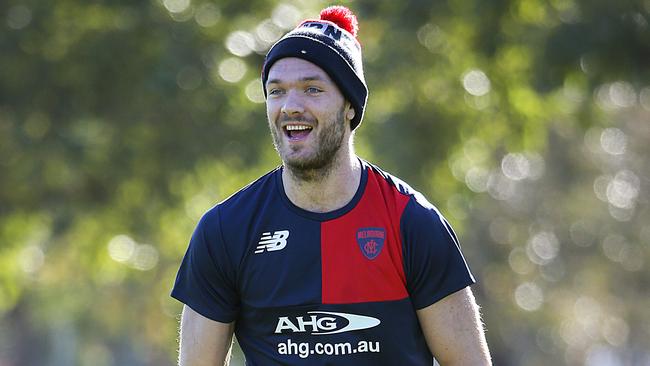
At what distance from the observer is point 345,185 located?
6.19 meters

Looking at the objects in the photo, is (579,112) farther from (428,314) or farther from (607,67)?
(428,314)

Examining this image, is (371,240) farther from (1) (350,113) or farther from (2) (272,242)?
(1) (350,113)

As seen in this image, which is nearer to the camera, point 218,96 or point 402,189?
point 402,189

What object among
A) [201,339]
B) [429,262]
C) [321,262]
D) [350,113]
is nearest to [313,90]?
[350,113]

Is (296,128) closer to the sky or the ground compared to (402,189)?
closer to the sky

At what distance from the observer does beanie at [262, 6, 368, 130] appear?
6.16 metres

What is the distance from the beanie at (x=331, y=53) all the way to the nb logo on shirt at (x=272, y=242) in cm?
58

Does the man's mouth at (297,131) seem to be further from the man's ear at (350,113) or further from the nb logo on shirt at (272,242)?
the nb logo on shirt at (272,242)

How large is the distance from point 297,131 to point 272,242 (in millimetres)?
480

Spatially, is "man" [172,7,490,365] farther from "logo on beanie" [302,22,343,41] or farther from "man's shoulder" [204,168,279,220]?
"logo on beanie" [302,22,343,41]

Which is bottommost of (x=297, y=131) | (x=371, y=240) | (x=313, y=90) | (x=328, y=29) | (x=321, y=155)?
(x=371, y=240)

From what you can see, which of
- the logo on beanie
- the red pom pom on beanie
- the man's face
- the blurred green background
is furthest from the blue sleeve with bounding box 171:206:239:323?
the blurred green background

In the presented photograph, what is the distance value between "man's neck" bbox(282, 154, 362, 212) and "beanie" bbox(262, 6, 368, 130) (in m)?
0.25

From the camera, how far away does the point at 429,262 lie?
19.7ft
